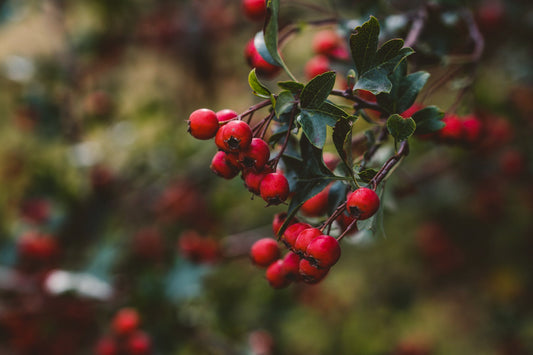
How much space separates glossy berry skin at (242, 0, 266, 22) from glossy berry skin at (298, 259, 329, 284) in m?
0.74

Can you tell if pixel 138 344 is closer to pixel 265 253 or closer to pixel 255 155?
pixel 265 253

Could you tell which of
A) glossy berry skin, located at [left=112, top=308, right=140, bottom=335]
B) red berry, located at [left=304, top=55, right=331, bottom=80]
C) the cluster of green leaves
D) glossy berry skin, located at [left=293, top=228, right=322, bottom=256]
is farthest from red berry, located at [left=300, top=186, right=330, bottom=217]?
glossy berry skin, located at [left=112, top=308, right=140, bottom=335]

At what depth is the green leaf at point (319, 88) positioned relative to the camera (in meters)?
0.69

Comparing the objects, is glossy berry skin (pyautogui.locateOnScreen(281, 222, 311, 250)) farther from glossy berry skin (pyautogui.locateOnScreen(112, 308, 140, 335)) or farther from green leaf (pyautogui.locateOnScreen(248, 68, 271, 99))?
glossy berry skin (pyautogui.locateOnScreen(112, 308, 140, 335))

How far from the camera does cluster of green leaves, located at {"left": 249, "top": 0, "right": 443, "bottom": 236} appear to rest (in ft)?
2.30

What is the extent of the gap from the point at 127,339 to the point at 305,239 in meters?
1.13

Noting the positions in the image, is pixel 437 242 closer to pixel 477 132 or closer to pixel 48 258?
pixel 477 132

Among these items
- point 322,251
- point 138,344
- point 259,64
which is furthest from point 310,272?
point 138,344

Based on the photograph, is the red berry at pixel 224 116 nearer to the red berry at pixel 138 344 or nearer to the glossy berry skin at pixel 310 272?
the glossy berry skin at pixel 310 272

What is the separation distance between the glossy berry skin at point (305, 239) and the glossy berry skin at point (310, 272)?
0.06ft

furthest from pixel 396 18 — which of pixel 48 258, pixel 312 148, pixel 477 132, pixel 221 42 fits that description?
pixel 221 42

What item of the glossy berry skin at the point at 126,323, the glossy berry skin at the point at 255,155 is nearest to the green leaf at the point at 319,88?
the glossy berry skin at the point at 255,155

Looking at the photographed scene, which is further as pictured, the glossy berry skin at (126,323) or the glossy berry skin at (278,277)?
the glossy berry skin at (126,323)

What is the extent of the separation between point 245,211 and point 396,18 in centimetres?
199
